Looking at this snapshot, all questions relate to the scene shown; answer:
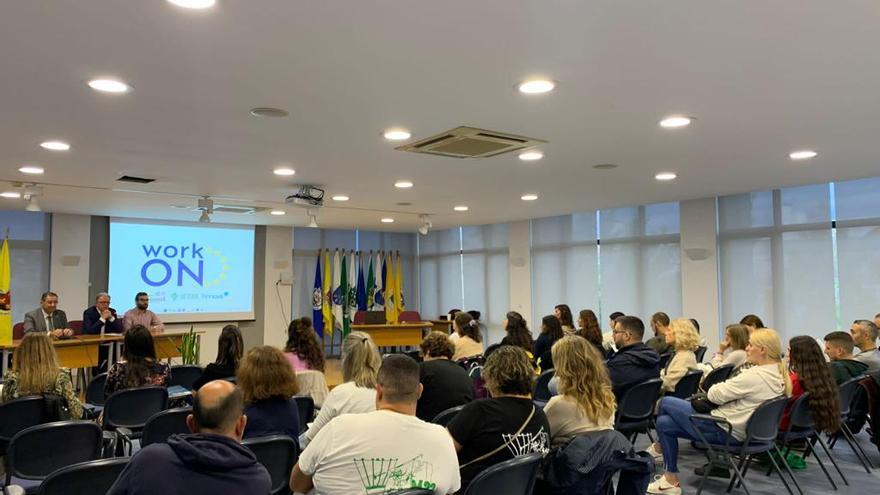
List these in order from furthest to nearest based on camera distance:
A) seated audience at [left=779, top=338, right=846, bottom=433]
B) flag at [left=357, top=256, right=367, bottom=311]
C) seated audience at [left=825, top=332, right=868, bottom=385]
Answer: flag at [left=357, top=256, right=367, bottom=311]
seated audience at [left=825, top=332, right=868, bottom=385]
seated audience at [left=779, top=338, right=846, bottom=433]

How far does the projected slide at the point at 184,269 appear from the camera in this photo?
1112 centimetres

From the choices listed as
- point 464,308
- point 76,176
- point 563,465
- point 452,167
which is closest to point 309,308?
point 464,308

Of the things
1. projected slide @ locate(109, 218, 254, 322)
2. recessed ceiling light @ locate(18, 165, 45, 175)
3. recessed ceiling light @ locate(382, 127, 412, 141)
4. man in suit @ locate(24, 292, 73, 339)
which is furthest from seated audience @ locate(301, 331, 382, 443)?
projected slide @ locate(109, 218, 254, 322)

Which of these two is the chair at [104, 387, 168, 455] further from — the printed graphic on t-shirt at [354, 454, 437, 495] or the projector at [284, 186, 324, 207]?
the projector at [284, 186, 324, 207]

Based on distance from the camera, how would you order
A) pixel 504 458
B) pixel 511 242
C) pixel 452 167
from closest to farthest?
pixel 504 458 < pixel 452 167 < pixel 511 242

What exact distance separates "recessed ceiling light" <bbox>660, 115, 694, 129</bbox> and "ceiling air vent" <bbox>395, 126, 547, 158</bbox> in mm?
982

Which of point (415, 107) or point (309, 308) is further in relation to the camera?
point (309, 308)

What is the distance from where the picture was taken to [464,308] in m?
14.0

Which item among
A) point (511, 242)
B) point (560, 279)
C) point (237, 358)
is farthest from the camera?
point (511, 242)

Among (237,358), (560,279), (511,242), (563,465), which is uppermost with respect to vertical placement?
(511,242)

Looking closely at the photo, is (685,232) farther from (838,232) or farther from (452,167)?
(452,167)

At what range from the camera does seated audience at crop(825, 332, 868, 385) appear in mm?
5168

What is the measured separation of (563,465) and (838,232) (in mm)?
7055

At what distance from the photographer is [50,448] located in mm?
3455
